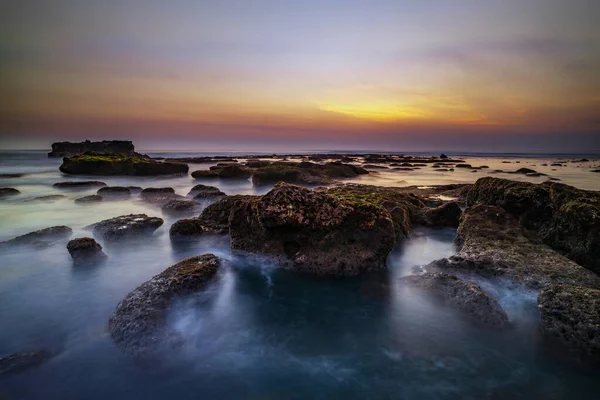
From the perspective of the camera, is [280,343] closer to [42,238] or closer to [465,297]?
[465,297]

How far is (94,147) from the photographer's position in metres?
57.3

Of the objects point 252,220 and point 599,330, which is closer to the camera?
point 599,330

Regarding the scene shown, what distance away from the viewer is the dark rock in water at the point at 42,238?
28.6ft

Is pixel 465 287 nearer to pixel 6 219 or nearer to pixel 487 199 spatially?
pixel 487 199

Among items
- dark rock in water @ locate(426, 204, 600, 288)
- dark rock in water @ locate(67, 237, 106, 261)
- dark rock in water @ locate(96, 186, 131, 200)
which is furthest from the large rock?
dark rock in water @ locate(96, 186, 131, 200)

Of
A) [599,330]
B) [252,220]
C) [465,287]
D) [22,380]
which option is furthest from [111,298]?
[599,330]

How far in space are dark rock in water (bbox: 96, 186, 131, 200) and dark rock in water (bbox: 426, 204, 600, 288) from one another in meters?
16.1

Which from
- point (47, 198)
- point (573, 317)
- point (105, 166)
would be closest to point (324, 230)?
point (573, 317)

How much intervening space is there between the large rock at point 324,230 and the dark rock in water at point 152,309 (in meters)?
1.70

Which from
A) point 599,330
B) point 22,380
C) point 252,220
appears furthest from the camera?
point 252,220

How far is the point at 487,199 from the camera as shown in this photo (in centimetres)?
963

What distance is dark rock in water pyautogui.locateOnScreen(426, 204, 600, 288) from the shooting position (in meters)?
5.63

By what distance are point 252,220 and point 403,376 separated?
449 cm

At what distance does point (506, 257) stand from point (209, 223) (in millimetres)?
7863
